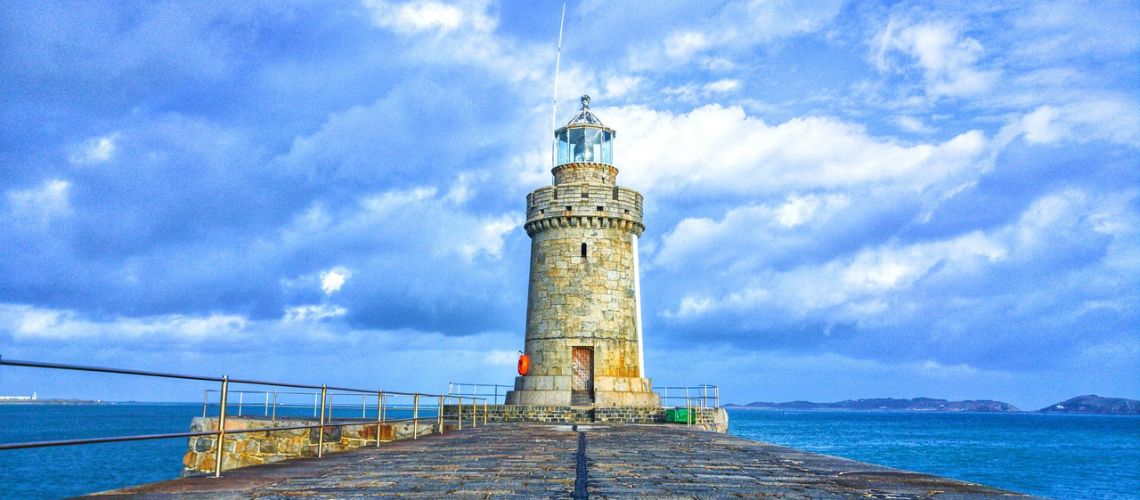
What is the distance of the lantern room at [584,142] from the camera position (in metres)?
26.8

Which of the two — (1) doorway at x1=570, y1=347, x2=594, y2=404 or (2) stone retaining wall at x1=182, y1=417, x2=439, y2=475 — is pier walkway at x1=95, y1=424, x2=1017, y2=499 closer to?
(2) stone retaining wall at x1=182, y1=417, x2=439, y2=475

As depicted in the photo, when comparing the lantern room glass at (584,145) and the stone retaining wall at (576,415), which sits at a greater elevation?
the lantern room glass at (584,145)

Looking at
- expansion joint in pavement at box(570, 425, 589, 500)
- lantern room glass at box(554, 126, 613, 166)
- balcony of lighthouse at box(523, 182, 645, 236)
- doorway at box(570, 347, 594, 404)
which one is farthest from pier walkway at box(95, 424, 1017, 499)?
lantern room glass at box(554, 126, 613, 166)

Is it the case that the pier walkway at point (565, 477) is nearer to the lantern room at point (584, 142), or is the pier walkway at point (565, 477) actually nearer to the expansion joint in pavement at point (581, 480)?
the expansion joint in pavement at point (581, 480)

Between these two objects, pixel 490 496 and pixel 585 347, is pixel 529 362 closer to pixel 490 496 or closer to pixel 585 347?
pixel 585 347

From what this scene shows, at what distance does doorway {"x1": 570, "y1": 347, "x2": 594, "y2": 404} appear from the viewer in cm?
2480

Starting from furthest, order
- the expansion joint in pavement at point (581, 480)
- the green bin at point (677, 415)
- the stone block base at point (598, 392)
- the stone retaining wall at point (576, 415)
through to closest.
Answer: the stone block base at point (598, 392) < the stone retaining wall at point (576, 415) < the green bin at point (677, 415) < the expansion joint in pavement at point (581, 480)

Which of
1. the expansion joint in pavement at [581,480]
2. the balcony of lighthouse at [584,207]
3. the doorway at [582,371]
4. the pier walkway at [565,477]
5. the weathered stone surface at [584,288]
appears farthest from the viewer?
the balcony of lighthouse at [584,207]

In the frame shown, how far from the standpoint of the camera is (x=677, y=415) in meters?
22.6

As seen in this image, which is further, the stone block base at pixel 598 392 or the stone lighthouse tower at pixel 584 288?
the stone lighthouse tower at pixel 584 288

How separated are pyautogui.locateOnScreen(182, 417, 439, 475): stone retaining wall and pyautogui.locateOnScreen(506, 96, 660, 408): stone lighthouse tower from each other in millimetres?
7879

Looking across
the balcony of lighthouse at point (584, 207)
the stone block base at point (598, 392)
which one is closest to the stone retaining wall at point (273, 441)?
the stone block base at point (598, 392)

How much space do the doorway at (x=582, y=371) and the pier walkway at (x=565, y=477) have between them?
14652 mm

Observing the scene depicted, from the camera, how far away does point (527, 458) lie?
8.72 m
